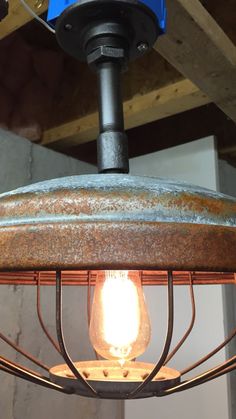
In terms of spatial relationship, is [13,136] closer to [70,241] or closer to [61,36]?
[61,36]

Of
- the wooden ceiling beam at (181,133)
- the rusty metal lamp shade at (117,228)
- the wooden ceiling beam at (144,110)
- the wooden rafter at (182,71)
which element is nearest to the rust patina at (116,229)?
the rusty metal lamp shade at (117,228)

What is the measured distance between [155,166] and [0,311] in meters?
0.87

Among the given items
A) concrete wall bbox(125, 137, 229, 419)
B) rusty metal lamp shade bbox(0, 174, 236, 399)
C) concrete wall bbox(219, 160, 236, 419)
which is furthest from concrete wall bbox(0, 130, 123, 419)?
rusty metal lamp shade bbox(0, 174, 236, 399)

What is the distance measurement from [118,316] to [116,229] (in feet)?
1.01

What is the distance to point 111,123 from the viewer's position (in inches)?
19.7

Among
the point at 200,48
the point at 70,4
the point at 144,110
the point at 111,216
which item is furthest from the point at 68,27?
the point at 144,110

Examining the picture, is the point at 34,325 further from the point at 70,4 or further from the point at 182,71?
the point at 70,4

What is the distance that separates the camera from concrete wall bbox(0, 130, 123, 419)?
5.10 ft

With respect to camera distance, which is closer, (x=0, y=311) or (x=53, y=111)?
(x=0, y=311)

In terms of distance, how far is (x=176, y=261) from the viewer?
0.33m

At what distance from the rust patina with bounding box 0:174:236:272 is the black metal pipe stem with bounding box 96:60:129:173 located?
0.34 feet

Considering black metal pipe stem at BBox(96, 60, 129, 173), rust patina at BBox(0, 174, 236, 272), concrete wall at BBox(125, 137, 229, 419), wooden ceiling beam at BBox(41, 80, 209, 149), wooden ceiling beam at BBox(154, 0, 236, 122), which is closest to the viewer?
rust patina at BBox(0, 174, 236, 272)

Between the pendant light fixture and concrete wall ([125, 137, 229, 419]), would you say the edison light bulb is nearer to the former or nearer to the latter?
the pendant light fixture

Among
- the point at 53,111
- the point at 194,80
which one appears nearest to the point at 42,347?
the point at 53,111
